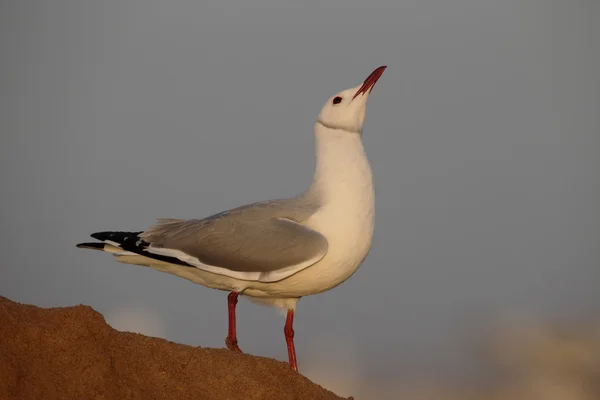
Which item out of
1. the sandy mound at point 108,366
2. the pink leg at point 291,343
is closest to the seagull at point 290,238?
the pink leg at point 291,343

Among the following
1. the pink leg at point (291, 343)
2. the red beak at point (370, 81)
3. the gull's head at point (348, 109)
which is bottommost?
the pink leg at point (291, 343)

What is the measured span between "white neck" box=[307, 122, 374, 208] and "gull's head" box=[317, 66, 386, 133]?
0.08m

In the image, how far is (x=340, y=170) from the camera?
9664mm

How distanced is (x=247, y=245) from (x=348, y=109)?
7.04 feet

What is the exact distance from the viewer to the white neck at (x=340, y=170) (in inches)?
373

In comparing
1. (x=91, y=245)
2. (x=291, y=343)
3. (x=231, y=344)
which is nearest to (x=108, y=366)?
(x=231, y=344)

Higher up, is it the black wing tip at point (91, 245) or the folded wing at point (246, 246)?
the folded wing at point (246, 246)

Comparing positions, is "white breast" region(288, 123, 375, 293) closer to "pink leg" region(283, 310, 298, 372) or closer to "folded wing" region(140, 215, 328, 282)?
"folded wing" region(140, 215, 328, 282)

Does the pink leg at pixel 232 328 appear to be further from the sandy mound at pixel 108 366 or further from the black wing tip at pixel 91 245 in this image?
the black wing tip at pixel 91 245

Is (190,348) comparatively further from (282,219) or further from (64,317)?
(282,219)

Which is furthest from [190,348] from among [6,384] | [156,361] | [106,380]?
[6,384]

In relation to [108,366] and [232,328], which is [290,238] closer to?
[232,328]

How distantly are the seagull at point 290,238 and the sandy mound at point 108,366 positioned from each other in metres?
1.68

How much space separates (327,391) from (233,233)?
8.15 ft
